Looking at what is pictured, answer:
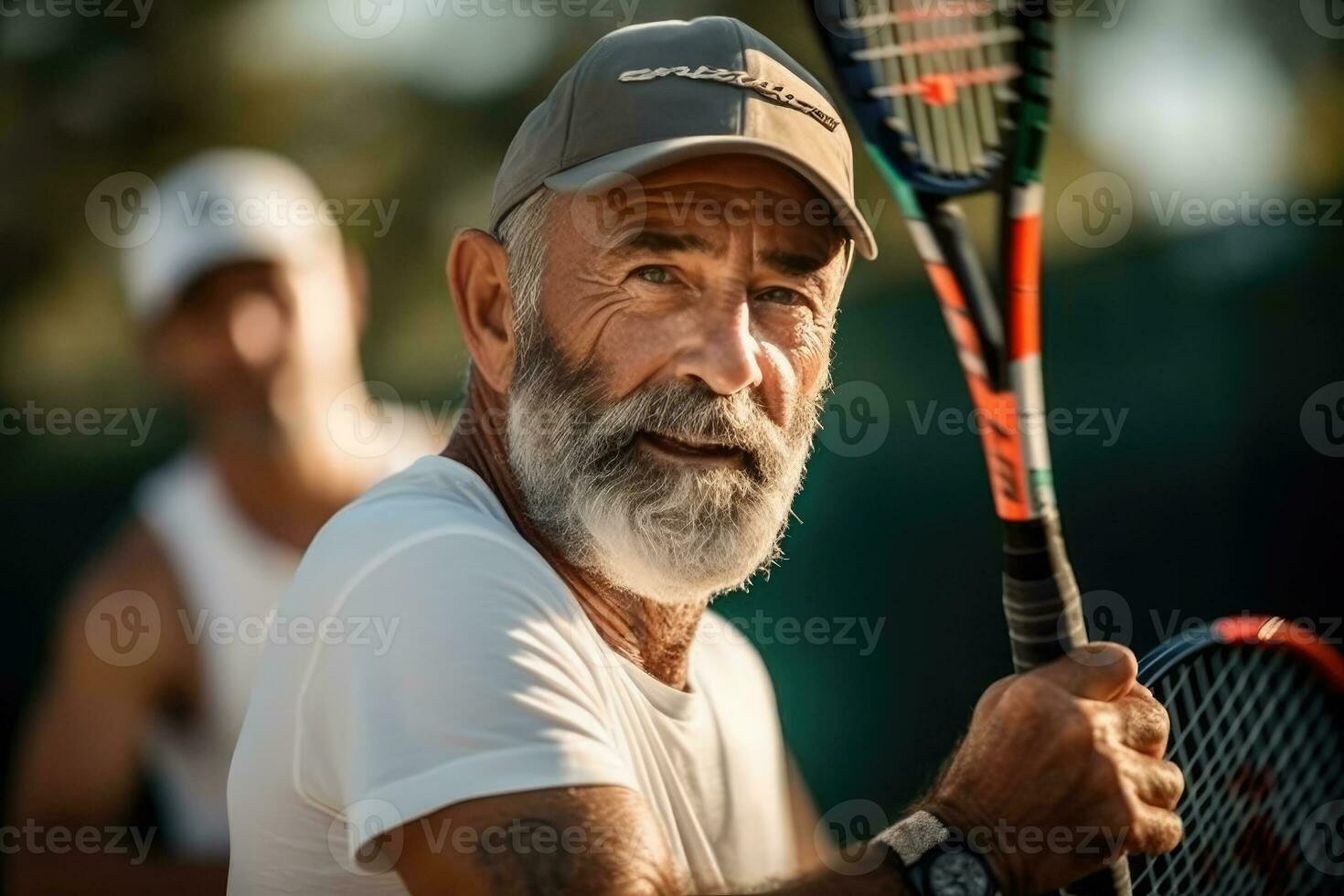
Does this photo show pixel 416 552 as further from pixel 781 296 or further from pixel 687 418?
pixel 781 296

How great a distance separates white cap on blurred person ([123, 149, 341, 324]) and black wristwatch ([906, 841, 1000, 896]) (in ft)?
9.00

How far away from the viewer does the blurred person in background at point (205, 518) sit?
339cm

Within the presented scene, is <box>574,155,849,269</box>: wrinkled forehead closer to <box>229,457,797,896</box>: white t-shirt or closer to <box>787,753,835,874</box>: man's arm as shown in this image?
<box>229,457,797,896</box>: white t-shirt

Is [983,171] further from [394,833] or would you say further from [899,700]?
[899,700]

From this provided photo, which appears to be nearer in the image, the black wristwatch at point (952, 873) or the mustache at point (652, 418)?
the black wristwatch at point (952, 873)

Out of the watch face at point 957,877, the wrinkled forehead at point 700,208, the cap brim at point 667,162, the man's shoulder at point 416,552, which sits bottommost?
the watch face at point 957,877

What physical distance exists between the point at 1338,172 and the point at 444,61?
407cm

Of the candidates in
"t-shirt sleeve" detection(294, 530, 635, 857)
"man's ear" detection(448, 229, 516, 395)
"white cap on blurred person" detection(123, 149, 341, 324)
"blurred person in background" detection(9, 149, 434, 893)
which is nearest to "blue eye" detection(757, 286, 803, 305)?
"man's ear" detection(448, 229, 516, 395)

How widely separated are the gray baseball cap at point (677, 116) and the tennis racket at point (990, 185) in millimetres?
115

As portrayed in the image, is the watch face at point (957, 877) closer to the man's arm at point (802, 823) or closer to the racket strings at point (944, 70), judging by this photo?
the man's arm at point (802, 823)

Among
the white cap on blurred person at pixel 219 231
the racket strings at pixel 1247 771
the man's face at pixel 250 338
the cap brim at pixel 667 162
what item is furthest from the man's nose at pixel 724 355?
the white cap on blurred person at pixel 219 231

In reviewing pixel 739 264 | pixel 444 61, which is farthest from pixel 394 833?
pixel 444 61

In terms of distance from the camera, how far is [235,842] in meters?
2.17

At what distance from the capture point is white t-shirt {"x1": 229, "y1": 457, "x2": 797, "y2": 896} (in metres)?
1.77
